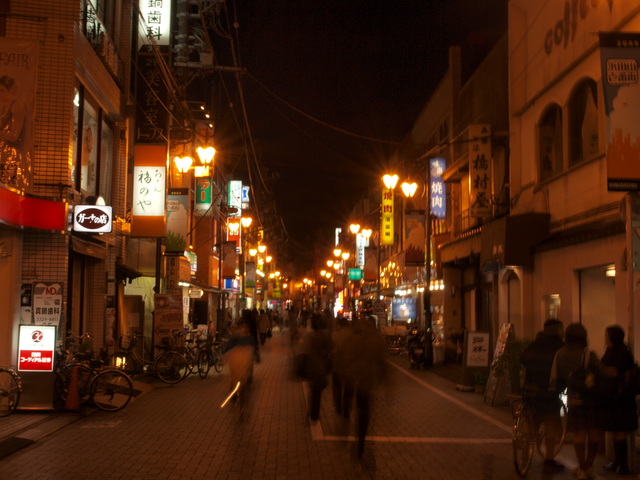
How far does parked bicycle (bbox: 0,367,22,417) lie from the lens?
12.8m

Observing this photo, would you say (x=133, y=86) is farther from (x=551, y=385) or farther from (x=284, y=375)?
(x=551, y=385)

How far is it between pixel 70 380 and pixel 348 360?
6538 millimetres

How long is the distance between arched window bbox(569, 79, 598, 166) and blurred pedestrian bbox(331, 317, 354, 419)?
6.90 metres

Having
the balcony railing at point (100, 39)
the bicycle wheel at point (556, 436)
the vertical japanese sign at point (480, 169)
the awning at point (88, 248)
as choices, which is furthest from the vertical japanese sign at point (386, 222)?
the bicycle wheel at point (556, 436)

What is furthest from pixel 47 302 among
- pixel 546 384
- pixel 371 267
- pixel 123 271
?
pixel 371 267

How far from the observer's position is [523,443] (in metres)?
8.79

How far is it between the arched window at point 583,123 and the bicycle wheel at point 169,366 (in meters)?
11.0

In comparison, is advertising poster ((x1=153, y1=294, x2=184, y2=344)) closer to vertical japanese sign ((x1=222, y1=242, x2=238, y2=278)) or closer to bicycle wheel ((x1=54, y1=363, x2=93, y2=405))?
bicycle wheel ((x1=54, y1=363, x2=93, y2=405))

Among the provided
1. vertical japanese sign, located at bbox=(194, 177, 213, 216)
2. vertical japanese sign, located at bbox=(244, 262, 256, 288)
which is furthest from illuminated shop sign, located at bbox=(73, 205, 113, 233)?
vertical japanese sign, located at bbox=(244, 262, 256, 288)

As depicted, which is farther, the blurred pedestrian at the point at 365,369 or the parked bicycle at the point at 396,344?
the parked bicycle at the point at 396,344

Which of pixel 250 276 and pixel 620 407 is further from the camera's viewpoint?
pixel 250 276

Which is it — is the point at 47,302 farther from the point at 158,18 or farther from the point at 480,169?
the point at 480,169

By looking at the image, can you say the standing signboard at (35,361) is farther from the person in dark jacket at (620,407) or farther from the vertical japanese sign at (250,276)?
the vertical japanese sign at (250,276)

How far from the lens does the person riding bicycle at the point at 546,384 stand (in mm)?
8828
